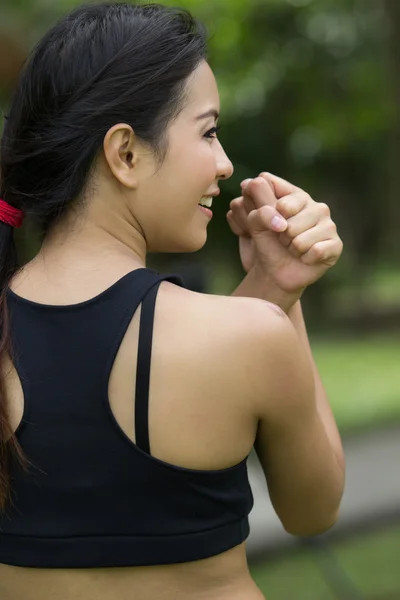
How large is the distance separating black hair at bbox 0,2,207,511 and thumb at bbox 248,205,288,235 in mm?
325

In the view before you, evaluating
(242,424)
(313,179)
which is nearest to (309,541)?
(242,424)

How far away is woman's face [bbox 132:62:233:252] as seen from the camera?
1.54 m

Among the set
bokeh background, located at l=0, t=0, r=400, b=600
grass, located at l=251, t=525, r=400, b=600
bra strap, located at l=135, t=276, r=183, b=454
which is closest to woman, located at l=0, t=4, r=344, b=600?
bra strap, located at l=135, t=276, r=183, b=454

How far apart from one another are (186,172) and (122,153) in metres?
0.11

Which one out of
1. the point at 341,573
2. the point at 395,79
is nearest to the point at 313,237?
the point at 341,573

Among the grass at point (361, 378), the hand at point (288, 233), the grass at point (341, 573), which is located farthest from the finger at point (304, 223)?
the grass at point (361, 378)

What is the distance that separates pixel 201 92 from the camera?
1570mm

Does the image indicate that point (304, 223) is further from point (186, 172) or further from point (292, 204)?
point (186, 172)

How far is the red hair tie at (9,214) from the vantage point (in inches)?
65.5

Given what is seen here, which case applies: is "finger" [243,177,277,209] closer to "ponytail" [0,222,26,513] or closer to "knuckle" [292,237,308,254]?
"knuckle" [292,237,308,254]

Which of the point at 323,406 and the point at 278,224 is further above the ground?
the point at 278,224

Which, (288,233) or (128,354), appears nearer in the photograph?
(128,354)

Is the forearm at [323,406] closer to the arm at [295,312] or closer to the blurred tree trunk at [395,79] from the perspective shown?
the arm at [295,312]

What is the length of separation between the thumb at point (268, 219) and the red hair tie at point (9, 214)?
1.52 feet
